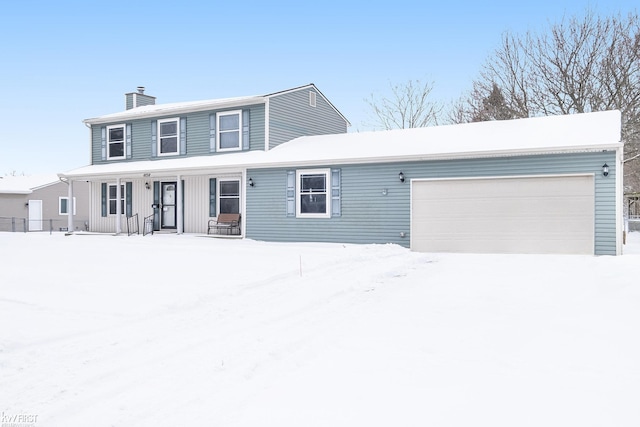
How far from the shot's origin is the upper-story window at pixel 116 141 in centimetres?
2054

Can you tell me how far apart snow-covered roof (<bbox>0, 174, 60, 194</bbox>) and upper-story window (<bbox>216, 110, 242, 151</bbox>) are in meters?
17.4

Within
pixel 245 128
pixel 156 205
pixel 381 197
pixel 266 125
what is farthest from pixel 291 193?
pixel 156 205

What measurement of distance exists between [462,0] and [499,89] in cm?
582

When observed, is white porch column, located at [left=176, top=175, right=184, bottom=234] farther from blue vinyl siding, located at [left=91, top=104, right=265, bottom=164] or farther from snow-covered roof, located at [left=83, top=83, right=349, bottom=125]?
snow-covered roof, located at [left=83, top=83, right=349, bottom=125]

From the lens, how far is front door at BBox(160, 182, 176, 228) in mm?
18844

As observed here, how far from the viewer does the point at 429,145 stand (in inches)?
570

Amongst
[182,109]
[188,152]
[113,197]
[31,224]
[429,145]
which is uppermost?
[182,109]

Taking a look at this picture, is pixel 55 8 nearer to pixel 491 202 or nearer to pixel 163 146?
pixel 163 146

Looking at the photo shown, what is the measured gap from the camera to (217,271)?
924 centimetres

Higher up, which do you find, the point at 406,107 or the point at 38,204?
the point at 406,107

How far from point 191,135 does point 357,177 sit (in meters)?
7.47

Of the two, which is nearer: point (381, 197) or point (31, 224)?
point (381, 197)

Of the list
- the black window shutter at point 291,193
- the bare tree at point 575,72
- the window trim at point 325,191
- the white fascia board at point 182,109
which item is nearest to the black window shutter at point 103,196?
the white fascia board at point 182,109

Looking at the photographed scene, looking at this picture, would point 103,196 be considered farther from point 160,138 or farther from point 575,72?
point 575,72
